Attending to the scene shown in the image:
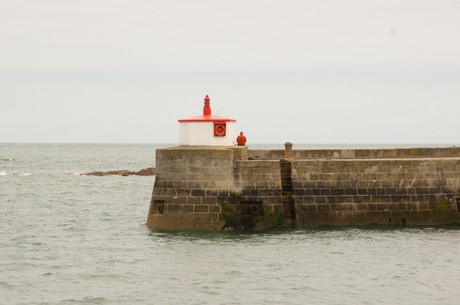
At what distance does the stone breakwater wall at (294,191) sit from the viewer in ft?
70.1

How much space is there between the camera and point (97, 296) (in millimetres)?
15922

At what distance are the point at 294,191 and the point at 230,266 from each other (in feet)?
14.1

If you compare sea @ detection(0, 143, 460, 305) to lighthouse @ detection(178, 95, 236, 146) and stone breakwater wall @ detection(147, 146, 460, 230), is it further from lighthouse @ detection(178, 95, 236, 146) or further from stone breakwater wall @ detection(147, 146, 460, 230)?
lighthouse @ detection(178, 95, 236, 146)

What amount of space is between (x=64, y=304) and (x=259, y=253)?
5.33 meters

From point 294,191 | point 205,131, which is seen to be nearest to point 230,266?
point 294,191

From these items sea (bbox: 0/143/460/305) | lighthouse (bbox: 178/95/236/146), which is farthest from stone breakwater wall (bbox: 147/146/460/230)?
lighthouse (bbox: 178/95/236/146)

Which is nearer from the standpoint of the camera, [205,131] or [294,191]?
[294,191]

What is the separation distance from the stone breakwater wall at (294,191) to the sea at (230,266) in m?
0.36

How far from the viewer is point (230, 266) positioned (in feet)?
59.1

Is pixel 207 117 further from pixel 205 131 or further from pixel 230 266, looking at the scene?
pixel 230 266

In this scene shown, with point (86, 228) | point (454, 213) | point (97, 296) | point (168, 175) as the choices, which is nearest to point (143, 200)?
point (86, 228)

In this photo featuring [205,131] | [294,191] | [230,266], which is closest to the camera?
[230,266]

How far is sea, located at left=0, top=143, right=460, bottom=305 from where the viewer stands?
52.1ft

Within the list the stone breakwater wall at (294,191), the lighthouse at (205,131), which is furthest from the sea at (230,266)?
the lighthouse at (205,131)
